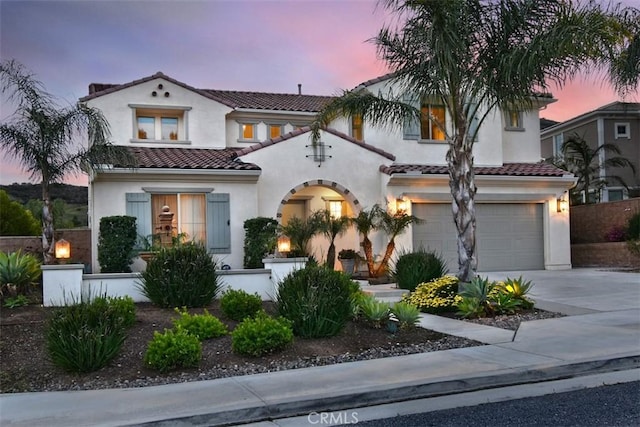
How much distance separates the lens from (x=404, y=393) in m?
6.33

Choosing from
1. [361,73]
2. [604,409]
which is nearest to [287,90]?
[361,73]

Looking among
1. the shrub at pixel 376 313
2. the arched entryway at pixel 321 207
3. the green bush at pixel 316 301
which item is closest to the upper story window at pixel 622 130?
the arched entryway at pixel 321 207

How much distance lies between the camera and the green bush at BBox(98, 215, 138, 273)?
577 inches

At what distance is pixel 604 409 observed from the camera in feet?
18.8

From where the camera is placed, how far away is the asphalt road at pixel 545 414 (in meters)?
5.37

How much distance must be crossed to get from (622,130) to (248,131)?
2123 centimetres

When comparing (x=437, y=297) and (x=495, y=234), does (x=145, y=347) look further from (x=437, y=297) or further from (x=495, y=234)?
(x=495, y=234)

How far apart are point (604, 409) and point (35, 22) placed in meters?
12.5

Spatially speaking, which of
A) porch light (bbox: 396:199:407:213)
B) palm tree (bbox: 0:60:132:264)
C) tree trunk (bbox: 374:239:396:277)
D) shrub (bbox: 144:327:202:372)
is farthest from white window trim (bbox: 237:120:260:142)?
shrub (bbox: 144:327:202:372)

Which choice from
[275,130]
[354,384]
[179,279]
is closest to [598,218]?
[275,130]

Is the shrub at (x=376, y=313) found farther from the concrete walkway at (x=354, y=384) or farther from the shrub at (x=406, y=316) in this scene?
the concrete walkway at (x=354, y=384)

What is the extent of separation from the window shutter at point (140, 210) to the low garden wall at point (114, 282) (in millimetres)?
4063

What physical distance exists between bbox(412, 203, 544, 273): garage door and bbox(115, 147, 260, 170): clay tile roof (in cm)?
613

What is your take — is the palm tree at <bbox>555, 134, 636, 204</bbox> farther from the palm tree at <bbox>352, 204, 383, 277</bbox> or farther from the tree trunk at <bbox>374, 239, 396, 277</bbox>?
the palm tree at <bbox>352, 204, 383, 277</bbox>
